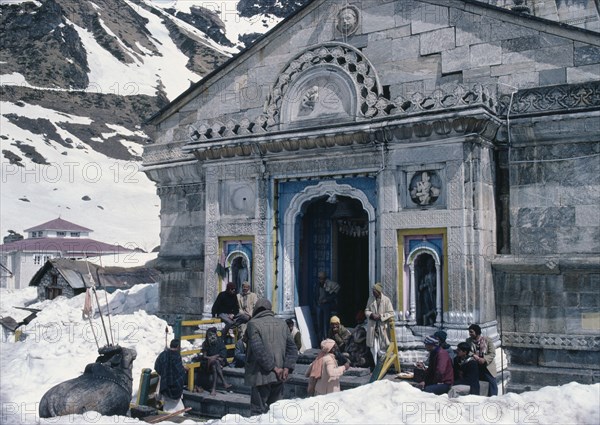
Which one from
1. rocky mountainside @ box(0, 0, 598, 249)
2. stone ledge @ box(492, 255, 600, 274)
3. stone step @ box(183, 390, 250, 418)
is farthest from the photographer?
rocky mountainside @ box(0, 0, 598, 249)

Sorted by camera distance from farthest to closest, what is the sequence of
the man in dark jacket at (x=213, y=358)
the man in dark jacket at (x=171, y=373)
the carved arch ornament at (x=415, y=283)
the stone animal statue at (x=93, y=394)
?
the carved arch ornament at (x=415, y=283) < the man in dark jacket at (x=213, y=358) < the man in dark jacket at (x=171, y=373) < the stone animal statue at (x=93, y=394)

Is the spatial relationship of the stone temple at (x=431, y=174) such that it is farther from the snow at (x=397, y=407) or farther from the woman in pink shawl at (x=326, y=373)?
the snow at (x=397, y=407)

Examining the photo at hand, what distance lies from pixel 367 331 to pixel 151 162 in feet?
28.2

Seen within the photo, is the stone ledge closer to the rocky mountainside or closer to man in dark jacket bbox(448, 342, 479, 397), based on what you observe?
man in dark jacket bbox(448, 342, 479, 397)

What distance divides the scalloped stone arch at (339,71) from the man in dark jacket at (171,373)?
567cm

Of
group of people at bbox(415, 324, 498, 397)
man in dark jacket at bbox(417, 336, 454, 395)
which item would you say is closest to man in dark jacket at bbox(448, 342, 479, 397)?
group of people at bbox(415, 324, 498, 397)

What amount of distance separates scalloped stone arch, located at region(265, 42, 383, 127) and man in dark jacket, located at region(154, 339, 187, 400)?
567 centimetres

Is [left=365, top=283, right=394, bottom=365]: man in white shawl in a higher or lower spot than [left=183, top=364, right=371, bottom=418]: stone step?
higher

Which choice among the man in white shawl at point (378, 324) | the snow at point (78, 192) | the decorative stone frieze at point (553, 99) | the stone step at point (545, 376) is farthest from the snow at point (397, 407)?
the snow at point (78, 192)

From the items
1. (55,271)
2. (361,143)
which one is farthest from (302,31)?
(55,271)

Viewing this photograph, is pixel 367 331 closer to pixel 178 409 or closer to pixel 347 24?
pixel 178 409

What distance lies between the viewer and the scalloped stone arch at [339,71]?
47.7ft

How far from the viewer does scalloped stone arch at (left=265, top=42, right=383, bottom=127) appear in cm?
1453

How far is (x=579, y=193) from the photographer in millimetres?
13547
